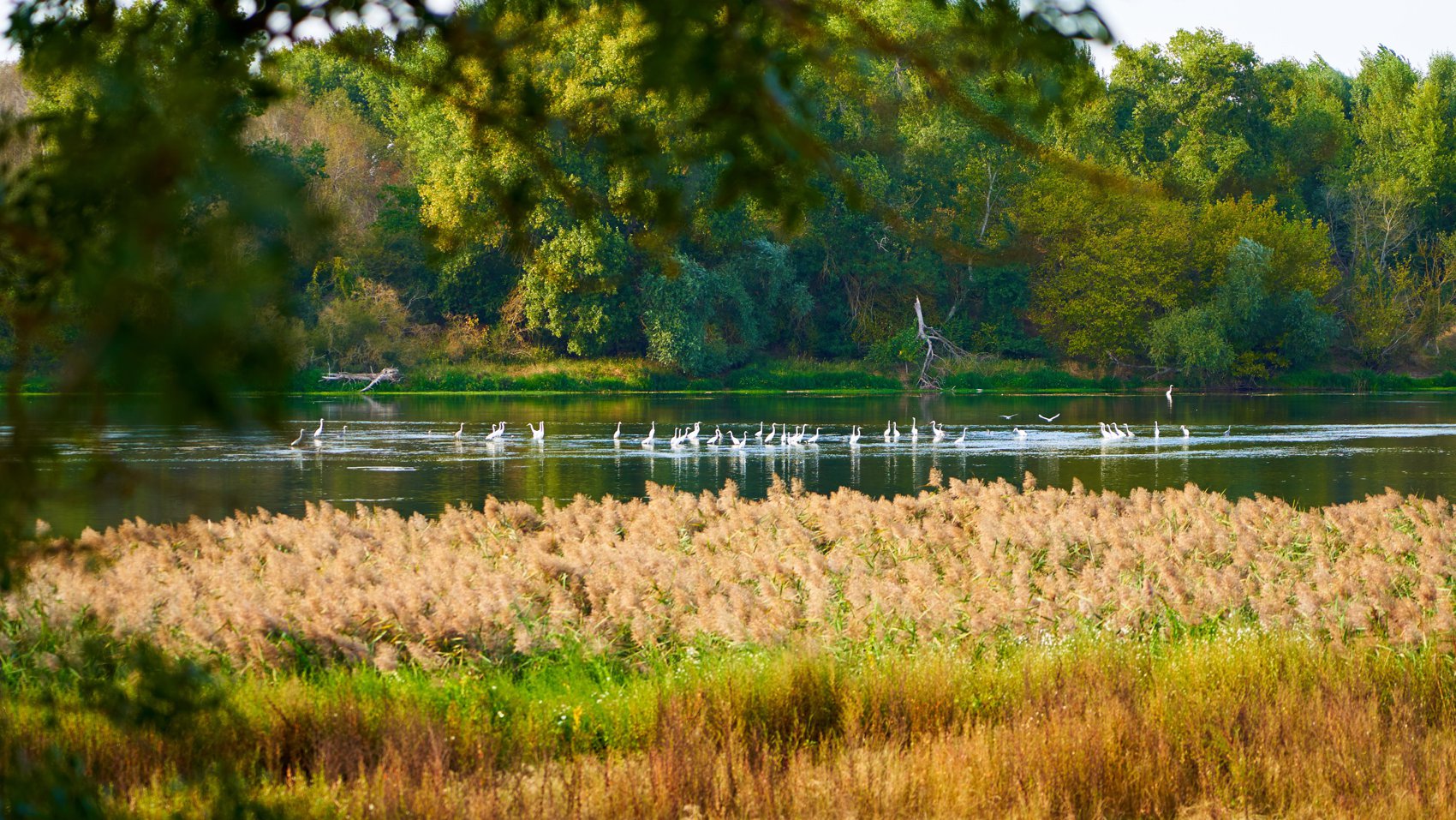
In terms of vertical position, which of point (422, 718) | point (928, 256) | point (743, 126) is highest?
point (928, 256)

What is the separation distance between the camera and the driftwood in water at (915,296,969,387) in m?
57.8

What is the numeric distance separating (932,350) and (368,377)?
22968 mm

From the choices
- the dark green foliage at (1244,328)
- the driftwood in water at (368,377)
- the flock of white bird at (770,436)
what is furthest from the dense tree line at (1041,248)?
the flock of white bird at (770,436)

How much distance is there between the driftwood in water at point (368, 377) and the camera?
5253 cm

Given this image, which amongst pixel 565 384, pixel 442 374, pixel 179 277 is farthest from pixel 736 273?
pixel 179 277

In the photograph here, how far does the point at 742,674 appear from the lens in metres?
6.62

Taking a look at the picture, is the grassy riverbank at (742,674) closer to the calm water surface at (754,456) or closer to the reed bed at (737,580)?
the reed bed at (737,580)

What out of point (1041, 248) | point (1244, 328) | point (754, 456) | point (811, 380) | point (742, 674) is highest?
point (1041, 248)

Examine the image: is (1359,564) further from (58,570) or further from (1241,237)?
(1241,237)

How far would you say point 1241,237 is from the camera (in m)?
55.2

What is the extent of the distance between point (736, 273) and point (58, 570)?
4745 centimetres

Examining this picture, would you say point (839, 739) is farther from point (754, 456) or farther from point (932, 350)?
point (932, 350)

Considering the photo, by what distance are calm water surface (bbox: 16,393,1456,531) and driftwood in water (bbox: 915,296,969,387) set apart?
42.7 feet

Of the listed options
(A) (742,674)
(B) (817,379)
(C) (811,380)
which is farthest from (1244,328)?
(A) (742,674)
